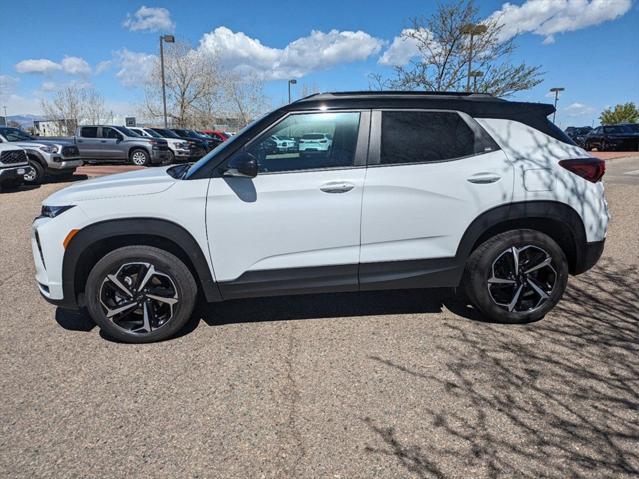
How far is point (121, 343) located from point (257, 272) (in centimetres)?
122

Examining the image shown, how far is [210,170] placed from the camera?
10.9 feet

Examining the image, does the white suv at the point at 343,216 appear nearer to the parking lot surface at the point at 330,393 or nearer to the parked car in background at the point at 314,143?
the parked car in background at the point at 314,143

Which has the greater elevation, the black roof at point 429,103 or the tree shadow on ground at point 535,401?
the black roof at point 429,103

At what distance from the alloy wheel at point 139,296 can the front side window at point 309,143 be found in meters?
1.17

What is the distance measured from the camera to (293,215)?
3283mm

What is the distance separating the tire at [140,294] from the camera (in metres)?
3.30

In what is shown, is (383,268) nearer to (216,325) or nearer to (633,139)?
(216,325)

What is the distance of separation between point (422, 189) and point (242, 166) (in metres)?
1.35

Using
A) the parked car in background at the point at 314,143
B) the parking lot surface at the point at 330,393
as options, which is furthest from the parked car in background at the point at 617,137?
the parked car in background at the point at 314,143

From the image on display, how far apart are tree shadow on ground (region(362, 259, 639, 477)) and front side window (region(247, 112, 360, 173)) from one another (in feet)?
5.01

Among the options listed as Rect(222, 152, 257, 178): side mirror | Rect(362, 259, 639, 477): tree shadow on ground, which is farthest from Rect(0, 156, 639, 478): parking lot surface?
Rect(222, 152, 257, 178): side mirror

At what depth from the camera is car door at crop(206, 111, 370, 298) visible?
3262 millimetres

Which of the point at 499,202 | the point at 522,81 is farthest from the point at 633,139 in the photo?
the point at 499,202

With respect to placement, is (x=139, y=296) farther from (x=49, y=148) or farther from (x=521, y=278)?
(x=49, y=148)
